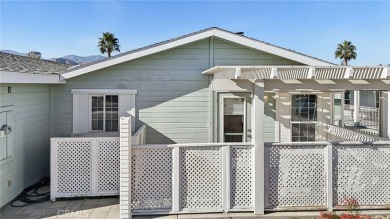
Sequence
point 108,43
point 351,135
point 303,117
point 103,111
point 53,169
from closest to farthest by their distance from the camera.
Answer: point 53,169
point 351,135
point 103,111
point 303,117
point 108,43

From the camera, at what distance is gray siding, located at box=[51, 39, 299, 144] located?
6.99 metres

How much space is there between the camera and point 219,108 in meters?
7.17

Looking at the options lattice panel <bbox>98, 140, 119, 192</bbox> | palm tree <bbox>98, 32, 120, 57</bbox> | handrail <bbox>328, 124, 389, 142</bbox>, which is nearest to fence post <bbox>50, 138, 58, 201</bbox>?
lattice panel <bbox>98, 140, 119, 192</bbox>

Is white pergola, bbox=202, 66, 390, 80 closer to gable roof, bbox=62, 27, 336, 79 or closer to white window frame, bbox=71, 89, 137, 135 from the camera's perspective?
gable roof, bbox=62, 27, 336, 79

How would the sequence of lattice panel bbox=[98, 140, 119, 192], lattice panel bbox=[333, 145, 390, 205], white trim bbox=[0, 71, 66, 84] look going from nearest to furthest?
white trim bbox=[0, 71, 66, 84], lattice panel bbox=[333, 145, 390, 205], lattice panel bbox=[98, 140, 119, 192]

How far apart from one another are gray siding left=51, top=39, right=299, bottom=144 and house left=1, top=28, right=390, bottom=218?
1.1 inches

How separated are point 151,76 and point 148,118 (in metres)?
1.19

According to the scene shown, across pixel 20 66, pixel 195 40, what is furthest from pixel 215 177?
pixel 20 66

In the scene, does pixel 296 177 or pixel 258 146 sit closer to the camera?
pixel 258 146

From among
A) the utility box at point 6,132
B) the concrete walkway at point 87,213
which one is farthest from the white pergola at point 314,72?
the utility box at point 6,132

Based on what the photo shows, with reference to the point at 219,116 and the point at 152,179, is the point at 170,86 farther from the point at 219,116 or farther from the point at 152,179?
the point at 152,179

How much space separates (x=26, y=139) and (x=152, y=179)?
3516mm

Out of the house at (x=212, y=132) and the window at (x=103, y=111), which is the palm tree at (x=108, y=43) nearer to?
the house at (x=212, y=132)

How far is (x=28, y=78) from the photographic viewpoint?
17.4 ft
